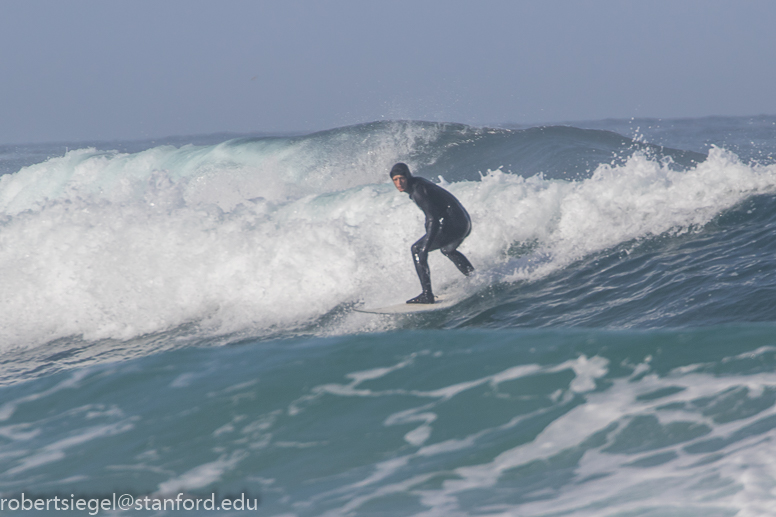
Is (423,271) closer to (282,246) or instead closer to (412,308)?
(412,308)

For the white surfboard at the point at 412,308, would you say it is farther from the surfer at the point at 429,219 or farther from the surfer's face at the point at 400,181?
the surfer's face at the point at 400,181

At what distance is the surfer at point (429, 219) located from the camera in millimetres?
6812

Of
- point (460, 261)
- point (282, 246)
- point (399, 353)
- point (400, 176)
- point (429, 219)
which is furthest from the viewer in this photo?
point (282, 246)

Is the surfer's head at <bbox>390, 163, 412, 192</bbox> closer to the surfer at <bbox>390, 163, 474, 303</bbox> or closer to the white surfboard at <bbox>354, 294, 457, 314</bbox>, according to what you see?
the surfer at <bbox>390, 163, 474, 303</bbox>

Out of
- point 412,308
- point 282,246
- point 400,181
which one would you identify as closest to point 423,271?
point 412,308

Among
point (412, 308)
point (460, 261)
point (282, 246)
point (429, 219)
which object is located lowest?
point (412, 308)

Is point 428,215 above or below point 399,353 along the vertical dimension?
above

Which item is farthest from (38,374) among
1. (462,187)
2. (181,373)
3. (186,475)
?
(462,187)

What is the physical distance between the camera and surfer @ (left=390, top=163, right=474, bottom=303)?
22.4 ft

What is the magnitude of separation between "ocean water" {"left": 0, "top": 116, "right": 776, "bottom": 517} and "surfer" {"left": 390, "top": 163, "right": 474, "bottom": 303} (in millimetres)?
495

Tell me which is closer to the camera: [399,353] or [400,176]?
[399,353]

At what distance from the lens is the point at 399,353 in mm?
5574

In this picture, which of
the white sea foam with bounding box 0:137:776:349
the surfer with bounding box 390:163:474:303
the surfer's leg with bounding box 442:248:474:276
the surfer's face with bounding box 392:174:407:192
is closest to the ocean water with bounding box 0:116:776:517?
the white sea foam with bounding box 0:137:776:349

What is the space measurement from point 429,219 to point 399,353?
1816 millimetres
